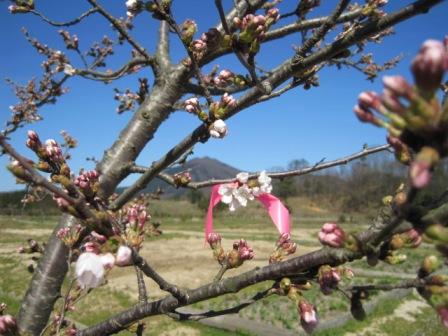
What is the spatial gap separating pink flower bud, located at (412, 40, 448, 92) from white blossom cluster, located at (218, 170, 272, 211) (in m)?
1.05

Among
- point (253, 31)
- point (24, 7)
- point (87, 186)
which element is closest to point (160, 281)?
point (87, 186)

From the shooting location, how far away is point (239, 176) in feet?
5.51

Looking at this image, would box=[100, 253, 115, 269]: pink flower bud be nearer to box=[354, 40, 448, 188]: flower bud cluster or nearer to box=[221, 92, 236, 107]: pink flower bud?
box=[354, 40, 448, 188]: flower bud cluster

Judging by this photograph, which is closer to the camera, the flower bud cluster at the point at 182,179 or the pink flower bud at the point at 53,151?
the pink flower bud at the point at 53,151

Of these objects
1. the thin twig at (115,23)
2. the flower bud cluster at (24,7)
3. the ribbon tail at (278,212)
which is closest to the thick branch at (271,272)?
the ribbon tail at (278,212)

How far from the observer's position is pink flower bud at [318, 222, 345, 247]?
34.6 inches

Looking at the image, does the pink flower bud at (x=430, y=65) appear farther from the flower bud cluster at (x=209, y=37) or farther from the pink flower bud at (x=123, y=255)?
the flower bud cluster at (x=209, y=37)

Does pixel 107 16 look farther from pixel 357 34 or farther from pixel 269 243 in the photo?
pixel 269 243

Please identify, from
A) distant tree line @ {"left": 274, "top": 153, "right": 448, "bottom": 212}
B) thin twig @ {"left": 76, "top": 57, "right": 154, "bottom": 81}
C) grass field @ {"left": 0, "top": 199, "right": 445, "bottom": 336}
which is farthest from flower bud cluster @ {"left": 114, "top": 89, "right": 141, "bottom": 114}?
distant tree line @ {"left": 274, "top": 153, "right": 448, "bottom": 212}

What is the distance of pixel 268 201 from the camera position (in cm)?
170

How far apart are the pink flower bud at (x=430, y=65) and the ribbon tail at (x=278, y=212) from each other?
108 cm

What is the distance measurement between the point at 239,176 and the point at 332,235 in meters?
0.81

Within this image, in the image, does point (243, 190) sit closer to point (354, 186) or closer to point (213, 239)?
point (213, 239)

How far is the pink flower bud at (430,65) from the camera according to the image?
60 cm
